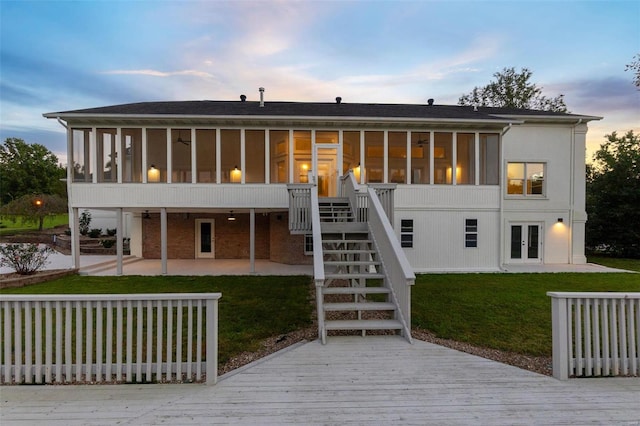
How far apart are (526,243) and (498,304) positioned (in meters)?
7.35

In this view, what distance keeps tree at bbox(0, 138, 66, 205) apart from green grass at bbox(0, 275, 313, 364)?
34583mm

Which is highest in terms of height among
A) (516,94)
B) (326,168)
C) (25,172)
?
(516,94)

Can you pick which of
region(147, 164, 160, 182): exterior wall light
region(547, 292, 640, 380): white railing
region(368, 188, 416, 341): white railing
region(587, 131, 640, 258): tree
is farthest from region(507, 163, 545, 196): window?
region(147, 164, 160, 182): exterior wall light

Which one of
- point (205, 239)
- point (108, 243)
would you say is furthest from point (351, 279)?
point (108, 243)

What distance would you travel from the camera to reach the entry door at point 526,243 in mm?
12688

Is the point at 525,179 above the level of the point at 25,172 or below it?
below

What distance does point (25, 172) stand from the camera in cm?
3503

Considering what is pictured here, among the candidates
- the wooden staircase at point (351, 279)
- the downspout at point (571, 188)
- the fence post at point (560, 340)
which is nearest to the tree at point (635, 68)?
the downspout at point (571, 188)

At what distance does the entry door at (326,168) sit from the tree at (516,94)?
19.1m

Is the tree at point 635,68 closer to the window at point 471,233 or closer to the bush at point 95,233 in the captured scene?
the window at point 471,233

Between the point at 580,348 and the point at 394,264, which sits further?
the point at 394,264

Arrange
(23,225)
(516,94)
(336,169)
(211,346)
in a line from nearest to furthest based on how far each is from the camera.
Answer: (211,346) < (336,169) < (516,94) < (23,225)

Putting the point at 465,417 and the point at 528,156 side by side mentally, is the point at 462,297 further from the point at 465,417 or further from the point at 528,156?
the point at 528,156

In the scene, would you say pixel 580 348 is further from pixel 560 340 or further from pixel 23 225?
pixel 23 225
